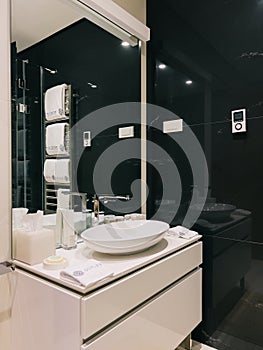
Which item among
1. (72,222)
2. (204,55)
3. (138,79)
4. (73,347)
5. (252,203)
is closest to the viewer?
(73,347)

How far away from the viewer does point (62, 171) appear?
5.14 ft

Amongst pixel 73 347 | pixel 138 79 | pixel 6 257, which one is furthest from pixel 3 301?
pixel 138 79

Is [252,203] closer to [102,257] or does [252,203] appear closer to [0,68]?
[102,257]

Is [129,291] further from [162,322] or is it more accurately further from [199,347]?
[199,347]

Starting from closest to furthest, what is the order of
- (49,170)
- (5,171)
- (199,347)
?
(5,171)
(49,170)
(199,347)

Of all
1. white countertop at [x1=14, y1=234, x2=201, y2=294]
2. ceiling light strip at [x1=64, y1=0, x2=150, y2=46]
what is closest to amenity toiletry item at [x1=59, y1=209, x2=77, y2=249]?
Result: white countertop at [x1=14, y1=234, x2=201, y2=294]

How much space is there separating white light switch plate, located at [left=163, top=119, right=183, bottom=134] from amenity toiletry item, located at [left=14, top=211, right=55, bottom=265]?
1150 mm

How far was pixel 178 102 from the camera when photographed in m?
1.93

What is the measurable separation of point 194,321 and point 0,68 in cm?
182

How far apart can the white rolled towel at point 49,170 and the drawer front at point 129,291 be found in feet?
2.34

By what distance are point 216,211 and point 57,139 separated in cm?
115

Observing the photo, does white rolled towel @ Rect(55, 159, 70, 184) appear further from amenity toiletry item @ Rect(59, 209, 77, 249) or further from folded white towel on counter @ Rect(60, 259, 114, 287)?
folded white towel on counter @ Rect(60, 259, 114, 287)

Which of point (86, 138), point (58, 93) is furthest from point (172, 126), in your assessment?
point (58, 93)

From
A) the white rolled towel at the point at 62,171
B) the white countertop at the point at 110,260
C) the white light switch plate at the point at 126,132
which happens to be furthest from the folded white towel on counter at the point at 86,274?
the white light switch plate at the point at 126,132
